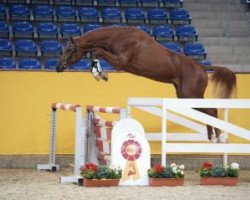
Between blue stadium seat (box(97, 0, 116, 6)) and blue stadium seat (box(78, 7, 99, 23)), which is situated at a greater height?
blue stadium seat (box(97, 0, 116, 6))

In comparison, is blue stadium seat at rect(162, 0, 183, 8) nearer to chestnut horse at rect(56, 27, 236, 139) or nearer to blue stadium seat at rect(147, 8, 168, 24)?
blue stadium seat at rect(147, 8, 168, 24)

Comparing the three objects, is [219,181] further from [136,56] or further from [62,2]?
[62,2]

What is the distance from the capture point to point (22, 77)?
10.2 metres

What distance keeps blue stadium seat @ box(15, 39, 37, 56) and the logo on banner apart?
243 inches

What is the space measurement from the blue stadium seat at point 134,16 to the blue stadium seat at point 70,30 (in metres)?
1.41

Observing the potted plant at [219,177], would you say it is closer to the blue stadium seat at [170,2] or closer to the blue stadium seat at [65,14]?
the blue stadium seat at [65,14]

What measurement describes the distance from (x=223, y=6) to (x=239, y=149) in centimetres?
871

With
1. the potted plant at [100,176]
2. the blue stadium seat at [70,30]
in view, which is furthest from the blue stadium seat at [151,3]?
the potted plant at [100,176]

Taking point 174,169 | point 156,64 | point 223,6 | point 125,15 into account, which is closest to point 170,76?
point 156,64

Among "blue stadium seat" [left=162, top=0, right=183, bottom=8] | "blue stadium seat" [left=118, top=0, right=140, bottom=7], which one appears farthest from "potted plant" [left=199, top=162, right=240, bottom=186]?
"blue stadium seat" [left=162, top=0, right=183, bottom=8]

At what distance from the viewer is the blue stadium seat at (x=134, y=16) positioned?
15195 millimetres

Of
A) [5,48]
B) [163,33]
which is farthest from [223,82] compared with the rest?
[5,48]

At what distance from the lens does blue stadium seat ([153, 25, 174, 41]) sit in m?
14.8

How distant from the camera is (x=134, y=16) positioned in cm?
1522
